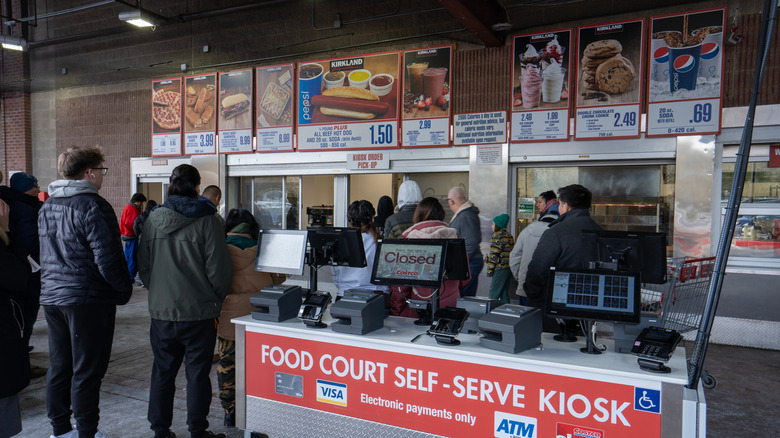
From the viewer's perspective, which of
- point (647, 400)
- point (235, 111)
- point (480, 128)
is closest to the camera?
point (647, 400)

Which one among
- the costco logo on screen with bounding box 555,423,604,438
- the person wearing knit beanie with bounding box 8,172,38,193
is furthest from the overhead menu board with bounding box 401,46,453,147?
the costco logo on screen with bounding box 555,423,604,438

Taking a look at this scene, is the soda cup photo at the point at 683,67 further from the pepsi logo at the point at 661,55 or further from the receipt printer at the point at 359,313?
the receipt printer at the point at 359,313

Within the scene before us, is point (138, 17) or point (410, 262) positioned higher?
point (138, 17)

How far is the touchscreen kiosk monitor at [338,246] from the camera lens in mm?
3037

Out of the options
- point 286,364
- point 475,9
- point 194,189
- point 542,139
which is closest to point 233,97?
point 475,9

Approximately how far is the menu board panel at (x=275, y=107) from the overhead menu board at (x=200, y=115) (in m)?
0.92

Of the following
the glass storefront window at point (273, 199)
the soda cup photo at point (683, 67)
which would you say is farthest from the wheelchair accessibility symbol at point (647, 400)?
the glass storefront window at point (273, 199)

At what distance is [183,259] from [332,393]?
45.0 inches

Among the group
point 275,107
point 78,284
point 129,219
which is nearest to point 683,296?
point 78,284

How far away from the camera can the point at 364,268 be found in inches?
131

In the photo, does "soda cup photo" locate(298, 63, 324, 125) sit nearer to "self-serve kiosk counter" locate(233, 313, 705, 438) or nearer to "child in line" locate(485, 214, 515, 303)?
"child in line" locate(485, 214, 515, 303)

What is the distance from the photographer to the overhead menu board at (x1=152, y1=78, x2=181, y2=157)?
8.51m

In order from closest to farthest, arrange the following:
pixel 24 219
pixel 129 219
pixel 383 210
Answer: pixel 24 219 < pixel 383 210 < pixel 129 219

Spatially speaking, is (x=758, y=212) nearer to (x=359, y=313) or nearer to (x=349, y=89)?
(x=359, y=313)
